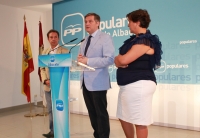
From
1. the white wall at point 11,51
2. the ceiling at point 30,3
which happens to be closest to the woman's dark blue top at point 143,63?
the ceiling at point 30,3

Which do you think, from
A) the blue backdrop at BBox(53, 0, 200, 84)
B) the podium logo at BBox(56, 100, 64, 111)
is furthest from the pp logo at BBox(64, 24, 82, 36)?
the podium logo at BBox(56, 100, 64, 111)

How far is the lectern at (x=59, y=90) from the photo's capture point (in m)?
1.73

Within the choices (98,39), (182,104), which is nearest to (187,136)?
(182,104)

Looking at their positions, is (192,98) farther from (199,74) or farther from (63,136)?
(63,136)

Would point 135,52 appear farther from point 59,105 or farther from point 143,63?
point 59,105

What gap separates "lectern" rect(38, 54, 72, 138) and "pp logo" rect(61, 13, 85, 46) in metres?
2.70

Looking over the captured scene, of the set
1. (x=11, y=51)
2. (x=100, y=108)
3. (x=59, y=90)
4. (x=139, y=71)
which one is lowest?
(x=100, y=108)

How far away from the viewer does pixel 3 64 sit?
485 cm

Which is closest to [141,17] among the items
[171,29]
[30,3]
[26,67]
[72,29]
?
[171,29]

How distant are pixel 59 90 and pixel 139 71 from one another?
69 centimetres

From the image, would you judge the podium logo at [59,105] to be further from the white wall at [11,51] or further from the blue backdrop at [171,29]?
the white wall at [11,51]

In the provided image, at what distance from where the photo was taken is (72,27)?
14.9ft

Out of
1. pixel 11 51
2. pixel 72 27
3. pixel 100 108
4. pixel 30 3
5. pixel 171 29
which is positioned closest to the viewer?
pixel 100 108

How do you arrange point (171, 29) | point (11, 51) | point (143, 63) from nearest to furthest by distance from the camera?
point (143, 63), point (171, 29), point (11, 51)
